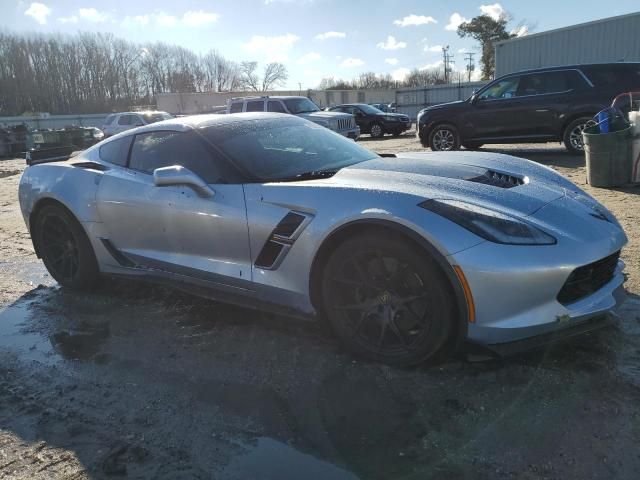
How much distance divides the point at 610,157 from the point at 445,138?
4.91 metres

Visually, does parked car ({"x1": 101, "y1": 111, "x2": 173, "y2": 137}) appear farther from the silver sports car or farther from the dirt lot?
the dirt lot

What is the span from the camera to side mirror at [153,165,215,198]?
326 centimetres

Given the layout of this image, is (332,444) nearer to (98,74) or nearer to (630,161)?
(630,161)

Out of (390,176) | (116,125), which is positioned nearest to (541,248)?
(390,176)

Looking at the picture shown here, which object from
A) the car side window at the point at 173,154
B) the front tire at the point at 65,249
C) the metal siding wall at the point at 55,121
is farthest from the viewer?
the metal siding wall at the point at 55,121

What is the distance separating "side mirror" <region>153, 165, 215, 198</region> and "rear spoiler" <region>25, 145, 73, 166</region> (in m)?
2.41

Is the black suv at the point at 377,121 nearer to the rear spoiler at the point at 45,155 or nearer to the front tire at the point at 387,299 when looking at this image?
the rear spoiler at the point at 45,155

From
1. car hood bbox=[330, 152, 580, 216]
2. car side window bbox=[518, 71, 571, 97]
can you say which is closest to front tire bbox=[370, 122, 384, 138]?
car side window bbox=[518, 71, 571, 97]

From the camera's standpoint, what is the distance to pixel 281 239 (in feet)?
9.83

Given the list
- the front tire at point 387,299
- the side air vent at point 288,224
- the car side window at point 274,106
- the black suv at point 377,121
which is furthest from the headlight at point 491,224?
the black suv at point 377,121

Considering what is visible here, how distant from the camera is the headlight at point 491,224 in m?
2.47

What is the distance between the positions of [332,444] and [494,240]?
1201 millimetres

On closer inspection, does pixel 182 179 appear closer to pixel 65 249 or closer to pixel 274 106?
pixel 65 249

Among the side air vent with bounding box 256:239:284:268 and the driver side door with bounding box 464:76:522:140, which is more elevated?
the driver side door with bounding box 464:76:522:140
